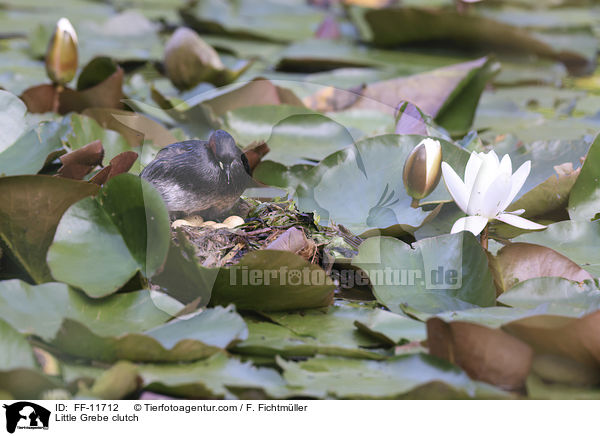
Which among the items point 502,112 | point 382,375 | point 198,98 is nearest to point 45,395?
point 382,375

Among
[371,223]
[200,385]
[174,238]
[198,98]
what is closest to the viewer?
[200,385]

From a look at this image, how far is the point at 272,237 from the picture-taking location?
0.89 metres

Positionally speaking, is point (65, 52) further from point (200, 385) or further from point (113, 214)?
point (200, 385)

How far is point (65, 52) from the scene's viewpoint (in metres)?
1.57

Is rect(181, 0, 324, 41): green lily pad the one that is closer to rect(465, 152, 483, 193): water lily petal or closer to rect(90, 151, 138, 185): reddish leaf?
rect(90, 151, 138, 185): reddish leaf

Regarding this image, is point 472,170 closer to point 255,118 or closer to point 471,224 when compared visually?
point 471,224

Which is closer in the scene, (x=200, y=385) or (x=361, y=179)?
(x=200, y=385)

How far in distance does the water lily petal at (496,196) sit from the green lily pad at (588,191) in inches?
9.2

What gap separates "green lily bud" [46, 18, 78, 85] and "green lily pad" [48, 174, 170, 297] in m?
0.83

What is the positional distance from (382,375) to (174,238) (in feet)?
1.00

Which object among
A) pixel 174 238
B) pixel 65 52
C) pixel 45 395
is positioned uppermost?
pixel 65 52

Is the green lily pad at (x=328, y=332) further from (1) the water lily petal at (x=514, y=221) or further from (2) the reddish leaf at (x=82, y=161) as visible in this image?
(2) the reddish leaf at (x=82, y=161)

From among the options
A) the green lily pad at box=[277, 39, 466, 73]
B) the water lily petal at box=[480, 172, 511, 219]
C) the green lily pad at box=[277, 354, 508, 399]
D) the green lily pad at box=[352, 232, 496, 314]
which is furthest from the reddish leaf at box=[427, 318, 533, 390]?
the green lily pad at box=[277, 39, 466, 73]

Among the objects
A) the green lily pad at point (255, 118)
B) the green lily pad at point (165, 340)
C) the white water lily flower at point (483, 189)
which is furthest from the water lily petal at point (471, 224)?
the green lily pad at point (255, 118)
